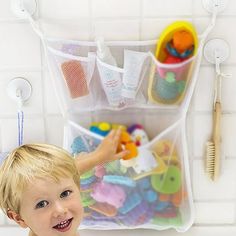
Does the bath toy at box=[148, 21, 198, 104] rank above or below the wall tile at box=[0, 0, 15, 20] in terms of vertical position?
below

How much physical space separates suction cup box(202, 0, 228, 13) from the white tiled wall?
0.04 feet

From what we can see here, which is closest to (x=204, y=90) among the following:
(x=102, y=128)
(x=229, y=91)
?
(x=229, y=91)

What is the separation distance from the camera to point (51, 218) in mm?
1206

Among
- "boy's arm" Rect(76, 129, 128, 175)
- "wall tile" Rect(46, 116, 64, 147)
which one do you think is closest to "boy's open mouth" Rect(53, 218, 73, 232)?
"boy's arm" Rect(76, 129, 128, 175)

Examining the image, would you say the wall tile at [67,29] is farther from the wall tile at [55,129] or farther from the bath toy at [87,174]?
the bath toy at [87,174]

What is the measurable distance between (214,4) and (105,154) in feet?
1.54

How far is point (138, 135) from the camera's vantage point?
148 cm

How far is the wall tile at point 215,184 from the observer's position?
1.54m

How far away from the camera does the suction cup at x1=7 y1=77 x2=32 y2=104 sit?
1.48m

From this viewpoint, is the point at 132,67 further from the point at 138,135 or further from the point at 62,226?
the point at 62,226

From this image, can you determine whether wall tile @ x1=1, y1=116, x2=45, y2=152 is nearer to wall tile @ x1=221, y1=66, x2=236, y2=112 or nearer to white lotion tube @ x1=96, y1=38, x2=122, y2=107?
white lotion tube @ x1=96, y1=38, x2=122, y2=107

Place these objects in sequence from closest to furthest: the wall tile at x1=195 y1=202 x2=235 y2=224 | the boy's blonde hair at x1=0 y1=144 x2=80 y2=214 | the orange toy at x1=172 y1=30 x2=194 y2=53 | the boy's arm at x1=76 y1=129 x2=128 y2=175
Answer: the boy's blonde hair at x1=0 y1=144 x2=80 y2=214 → the orange toy at x1=172 y1=30 x2=194 y2=53 → the boy's arm at x1=76 y1=129 x2=128 y2=175 → the wall tile at x1=195 y1=202 x2=235 y2=224

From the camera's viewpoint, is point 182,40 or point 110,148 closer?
point 182,40

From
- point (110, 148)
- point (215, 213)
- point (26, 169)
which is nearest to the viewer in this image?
point (26, 169)
